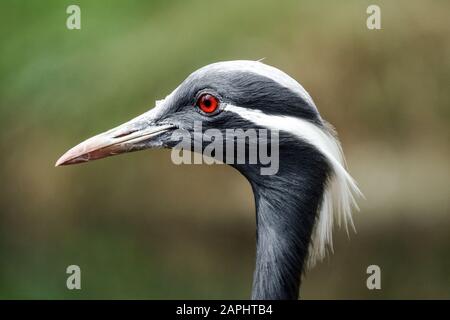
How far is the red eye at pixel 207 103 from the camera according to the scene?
11.0ft

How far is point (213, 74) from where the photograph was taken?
10.8 feet

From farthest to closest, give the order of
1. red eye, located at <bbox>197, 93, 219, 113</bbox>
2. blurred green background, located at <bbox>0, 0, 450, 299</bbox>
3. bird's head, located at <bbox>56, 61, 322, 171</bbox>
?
blurred green background, located at <bbox>0, 0, 450, 299</bbox> < red eye, located at <bbox>197, 93, 219, 113</bbox> < bird's head, located at <bbox>56, 61, 322, 171</bbox>

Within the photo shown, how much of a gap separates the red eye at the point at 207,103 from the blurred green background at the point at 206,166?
145 inches

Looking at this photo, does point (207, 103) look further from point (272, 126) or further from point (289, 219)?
point (289, 219)

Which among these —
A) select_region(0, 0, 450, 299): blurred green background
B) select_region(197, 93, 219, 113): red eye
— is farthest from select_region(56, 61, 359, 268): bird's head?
select_region(0, 0, 450, 299): blurred green background

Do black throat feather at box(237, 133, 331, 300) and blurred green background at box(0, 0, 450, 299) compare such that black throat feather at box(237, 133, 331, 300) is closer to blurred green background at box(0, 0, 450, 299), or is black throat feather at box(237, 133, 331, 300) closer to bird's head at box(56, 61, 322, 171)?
bird's head at box(56, 61, 322, 171)

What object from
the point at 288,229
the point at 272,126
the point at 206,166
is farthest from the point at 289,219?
the point at 206,166

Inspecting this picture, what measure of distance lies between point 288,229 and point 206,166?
398 centimetres

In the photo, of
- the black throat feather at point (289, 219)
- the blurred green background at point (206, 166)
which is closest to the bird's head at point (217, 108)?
the black throat feather at point (289, 219)

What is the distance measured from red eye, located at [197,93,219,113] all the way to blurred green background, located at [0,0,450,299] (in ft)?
12.1

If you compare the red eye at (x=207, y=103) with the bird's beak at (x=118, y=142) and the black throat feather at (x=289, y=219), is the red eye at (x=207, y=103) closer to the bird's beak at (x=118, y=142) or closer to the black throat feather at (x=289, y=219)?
the bird's beak at (x=118, y=142)

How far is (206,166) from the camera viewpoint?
727 cm

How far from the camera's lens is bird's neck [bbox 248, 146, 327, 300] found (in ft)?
10.9

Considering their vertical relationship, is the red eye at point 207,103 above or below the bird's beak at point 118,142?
above
